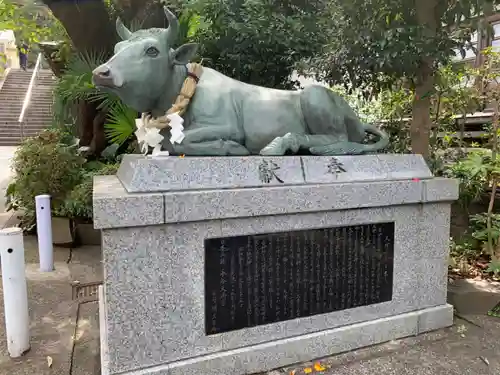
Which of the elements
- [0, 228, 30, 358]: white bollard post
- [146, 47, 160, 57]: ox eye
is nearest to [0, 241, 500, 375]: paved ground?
[0, 228, 30, 358]: white bollard post

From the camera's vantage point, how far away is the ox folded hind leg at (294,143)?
11.4ft

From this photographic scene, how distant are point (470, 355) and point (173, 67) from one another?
3441mm

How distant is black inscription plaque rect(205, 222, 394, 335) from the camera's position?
3170mm

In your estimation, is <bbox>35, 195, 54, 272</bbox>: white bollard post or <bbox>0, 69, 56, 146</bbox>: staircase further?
<bbox>0, 69, 56, 146</bbox>: staircase

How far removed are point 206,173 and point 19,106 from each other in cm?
2173

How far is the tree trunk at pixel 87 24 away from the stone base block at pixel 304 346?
5.72m

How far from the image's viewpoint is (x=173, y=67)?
3.49 m

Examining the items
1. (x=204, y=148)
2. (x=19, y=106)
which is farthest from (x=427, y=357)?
(x=19, y=106)

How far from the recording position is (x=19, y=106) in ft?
69.9

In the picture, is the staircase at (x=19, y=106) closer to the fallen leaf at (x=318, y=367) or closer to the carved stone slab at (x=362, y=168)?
the carved stone slab at (x=362, y=168)

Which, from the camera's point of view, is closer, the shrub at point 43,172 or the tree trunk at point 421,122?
the tree trunk at point 421,122

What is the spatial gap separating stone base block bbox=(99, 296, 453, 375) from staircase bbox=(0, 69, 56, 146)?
1400cm

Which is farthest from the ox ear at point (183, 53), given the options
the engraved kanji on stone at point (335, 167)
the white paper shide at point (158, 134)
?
the engraved kanji on stone at point (335, 167)

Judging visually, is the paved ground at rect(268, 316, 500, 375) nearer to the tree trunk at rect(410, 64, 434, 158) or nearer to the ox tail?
the ox tail
